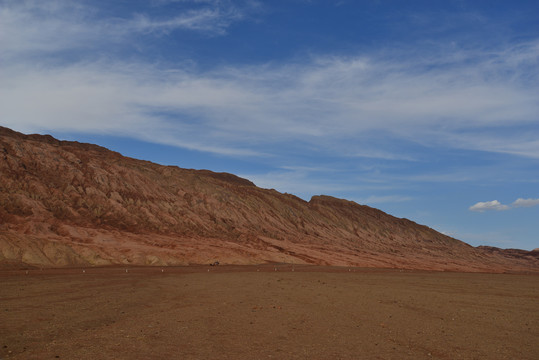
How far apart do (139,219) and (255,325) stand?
5892 centimetres

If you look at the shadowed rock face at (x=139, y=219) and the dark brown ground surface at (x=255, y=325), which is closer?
the dark brown ground surface at (x=255, y=325)

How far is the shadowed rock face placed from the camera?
55094 mm

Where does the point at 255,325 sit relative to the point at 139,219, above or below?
below

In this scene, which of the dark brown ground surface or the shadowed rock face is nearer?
the dark brown ground surface

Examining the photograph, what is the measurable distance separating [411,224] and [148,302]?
464 ft

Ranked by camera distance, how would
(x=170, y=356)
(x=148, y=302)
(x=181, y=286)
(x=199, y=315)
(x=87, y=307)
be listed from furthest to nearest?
(x=181, y=286) < (x=148, y=302) < (x=87, y=307) < (x=199, y=315) < (x=170, y=356)

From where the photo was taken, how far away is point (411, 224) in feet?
500

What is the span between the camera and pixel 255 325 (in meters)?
16.8

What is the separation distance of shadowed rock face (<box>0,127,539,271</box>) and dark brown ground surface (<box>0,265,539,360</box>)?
28.2 meters

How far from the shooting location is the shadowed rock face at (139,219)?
2169 inches

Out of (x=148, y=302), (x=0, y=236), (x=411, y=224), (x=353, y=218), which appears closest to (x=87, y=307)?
(x=148, y=302)

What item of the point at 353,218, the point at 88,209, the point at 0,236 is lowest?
the point at 0,236

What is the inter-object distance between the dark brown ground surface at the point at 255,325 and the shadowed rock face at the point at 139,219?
28180 millimetres

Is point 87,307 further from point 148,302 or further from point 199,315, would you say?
point 199,315
